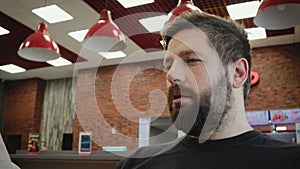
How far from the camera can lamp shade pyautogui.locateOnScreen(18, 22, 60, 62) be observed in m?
3.53

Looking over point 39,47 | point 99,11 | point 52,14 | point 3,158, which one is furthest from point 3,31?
point 3,158

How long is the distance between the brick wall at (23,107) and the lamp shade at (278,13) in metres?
7.67

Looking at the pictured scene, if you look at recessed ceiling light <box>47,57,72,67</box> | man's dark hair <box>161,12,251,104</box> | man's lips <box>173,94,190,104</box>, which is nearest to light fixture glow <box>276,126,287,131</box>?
recessed ceiling light <box>47,57,72,67</box>

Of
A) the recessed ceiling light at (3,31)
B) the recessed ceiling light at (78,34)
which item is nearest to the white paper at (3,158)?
the recessed ceiling light at (78,34)

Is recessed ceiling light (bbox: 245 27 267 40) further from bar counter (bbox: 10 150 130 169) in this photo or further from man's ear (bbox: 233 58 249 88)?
man's ear (bbox: 233 58 249 88)

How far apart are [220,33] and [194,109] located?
0.92 feet

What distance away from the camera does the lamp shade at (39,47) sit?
353 centimetres

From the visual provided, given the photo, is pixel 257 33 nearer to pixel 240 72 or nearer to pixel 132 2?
pixel 132 2

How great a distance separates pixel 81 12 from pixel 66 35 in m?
1.06

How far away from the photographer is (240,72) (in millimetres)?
959

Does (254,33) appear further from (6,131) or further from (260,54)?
(6,131)

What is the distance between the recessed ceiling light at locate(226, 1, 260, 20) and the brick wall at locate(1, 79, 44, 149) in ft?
20.8

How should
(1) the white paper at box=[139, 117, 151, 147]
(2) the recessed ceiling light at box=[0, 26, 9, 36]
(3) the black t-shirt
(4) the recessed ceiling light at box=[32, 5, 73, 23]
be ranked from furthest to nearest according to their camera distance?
1. (2) the recessed ceiling light at box=[0, 26, 9, 36]
2. (4) the recessed ceiling light at box=[32, 5, 73, 23]
3. (3) the black t-shirt
4. (1) the white paper at box=[139, 117, 151, 147]

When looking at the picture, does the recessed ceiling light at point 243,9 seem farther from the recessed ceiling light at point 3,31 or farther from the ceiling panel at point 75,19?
the recessed ceiling light at point 3,31
